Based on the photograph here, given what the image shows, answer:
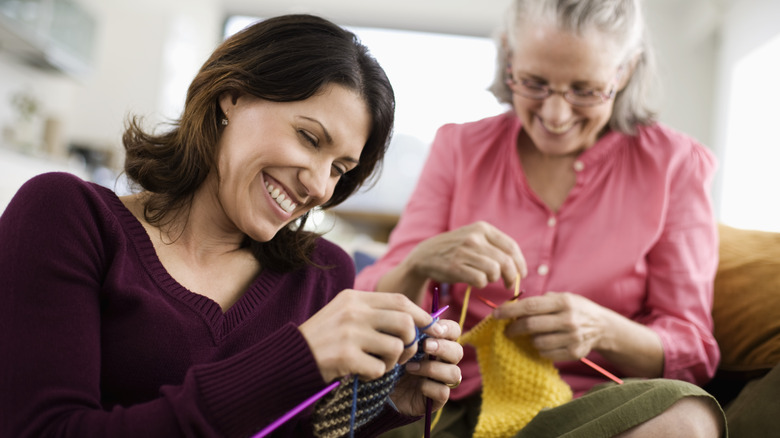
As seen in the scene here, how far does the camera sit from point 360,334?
80 centimetres

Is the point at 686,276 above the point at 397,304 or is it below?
below

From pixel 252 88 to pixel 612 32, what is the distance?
856mm

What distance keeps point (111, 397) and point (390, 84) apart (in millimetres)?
643

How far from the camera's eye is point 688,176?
1.56 m

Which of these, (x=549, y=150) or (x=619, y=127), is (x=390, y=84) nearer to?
(x=549, y=150)

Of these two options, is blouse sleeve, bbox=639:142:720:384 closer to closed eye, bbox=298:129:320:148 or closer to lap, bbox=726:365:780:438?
lap, bbox=726:365:780:438

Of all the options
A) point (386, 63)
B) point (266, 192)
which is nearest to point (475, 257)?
point (266, 192)

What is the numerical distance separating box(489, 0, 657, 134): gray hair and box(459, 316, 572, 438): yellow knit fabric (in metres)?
0.62

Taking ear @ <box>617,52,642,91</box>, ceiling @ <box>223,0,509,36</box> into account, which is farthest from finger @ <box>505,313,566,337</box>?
ceiling @ <box>223,0,509,36</box>

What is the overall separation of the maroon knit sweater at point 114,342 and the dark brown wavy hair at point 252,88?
0.11 meters

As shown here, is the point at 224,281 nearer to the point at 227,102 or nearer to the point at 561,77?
the point at 227,102

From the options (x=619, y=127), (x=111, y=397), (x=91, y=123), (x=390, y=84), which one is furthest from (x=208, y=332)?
(x=91, y=123)

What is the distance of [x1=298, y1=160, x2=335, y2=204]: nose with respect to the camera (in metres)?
1.03

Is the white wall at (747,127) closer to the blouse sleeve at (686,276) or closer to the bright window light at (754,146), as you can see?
the bright window light at (754,146)
